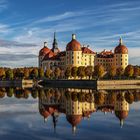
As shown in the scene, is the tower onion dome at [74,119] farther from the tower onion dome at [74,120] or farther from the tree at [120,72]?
the tree at [120,72]

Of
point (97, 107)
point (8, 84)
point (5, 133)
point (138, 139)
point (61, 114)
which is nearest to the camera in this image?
point (138, 139)

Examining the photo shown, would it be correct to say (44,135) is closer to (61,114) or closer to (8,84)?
(61,114)

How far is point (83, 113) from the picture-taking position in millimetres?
22531

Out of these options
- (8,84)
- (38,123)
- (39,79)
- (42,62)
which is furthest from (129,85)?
(38,123)

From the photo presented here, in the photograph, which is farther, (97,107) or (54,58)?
(54,58)

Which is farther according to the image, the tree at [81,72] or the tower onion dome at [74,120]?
the tree at [81,72]

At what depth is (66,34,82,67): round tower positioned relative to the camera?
79.8 metres

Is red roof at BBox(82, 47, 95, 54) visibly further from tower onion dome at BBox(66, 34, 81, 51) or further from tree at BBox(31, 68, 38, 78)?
tree at BBox(31, 68, 38, 78)

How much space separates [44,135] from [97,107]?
36.8 feet

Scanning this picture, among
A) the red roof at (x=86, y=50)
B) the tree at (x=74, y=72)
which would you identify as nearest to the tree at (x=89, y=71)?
the tree at (x=74, y=72)

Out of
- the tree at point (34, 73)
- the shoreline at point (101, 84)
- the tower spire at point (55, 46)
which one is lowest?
the shoreline at point (101, 84)

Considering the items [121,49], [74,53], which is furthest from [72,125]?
[121,49]

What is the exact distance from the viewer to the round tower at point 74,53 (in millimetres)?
79812

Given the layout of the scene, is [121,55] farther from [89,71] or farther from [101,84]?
[101,84]
